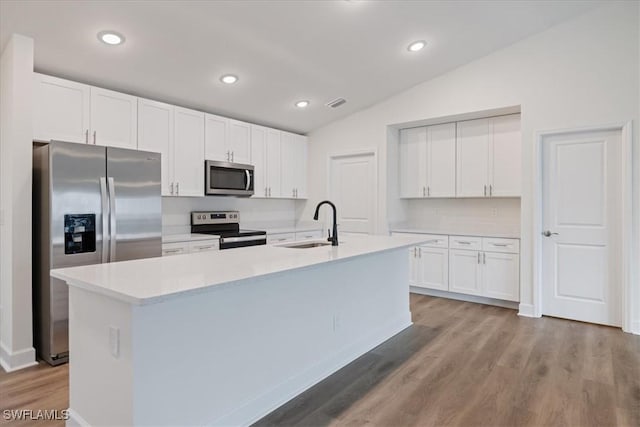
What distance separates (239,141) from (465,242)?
308 centimetres

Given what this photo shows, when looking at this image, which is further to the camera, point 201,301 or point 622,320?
A: point 622,320

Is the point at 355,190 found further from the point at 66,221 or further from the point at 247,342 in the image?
the point at 247,342

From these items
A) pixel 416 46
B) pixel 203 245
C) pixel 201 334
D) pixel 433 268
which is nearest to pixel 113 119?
pixel 203 245

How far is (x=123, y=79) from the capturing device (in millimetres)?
3568

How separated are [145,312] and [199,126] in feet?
10.4

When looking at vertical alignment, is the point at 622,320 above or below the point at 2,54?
below

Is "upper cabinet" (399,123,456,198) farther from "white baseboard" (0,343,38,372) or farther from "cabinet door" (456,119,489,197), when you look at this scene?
"white baseboard" (0,343,38,372)

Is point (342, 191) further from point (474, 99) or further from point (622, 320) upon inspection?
point (622, 320)

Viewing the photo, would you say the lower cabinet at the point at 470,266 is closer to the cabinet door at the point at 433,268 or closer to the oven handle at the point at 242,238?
the cabinet door at the point at 433,268

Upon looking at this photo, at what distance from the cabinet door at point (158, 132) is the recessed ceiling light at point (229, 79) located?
649 millimetres

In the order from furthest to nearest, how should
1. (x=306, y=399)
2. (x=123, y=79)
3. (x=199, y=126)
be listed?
(x=199, y=126) → (x=123, y=79) → (x=306, y=399)

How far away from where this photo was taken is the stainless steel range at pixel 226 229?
14.1 ft

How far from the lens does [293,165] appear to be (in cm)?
572

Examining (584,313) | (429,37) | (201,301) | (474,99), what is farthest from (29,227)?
(584,313)
